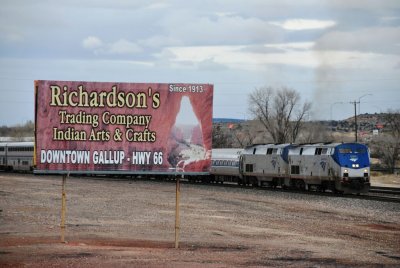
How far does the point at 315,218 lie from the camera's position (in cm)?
3300

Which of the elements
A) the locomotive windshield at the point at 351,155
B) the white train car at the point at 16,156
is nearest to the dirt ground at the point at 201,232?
the locomotive windshield at the point at 351,155

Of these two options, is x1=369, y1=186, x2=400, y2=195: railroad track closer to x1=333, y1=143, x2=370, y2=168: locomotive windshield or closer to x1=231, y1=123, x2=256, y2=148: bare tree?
x1=333, y1=143, x2=370, y2=168: locomotive windshield

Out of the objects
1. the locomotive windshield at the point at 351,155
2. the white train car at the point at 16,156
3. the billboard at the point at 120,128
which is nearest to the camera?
the billboard at the point at 120,128

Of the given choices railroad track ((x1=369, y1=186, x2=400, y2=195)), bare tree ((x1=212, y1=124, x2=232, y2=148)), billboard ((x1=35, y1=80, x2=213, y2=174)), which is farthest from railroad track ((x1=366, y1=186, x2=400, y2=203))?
bare tree ((x1=212, y1=124, x2=232, y2=148))

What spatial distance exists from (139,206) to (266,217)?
7306 mm

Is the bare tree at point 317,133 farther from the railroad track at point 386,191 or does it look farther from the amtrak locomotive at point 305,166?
the railroad track at point 386,191

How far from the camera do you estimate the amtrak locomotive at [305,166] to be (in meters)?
48.6

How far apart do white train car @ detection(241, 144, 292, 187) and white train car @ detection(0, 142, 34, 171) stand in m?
38.4

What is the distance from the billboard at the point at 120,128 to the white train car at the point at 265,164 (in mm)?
37767

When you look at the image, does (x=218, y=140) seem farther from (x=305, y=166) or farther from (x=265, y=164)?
(x=305, y=166)

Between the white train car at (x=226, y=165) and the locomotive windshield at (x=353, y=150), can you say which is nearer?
the locomotive windshield at (x=353, y=150)

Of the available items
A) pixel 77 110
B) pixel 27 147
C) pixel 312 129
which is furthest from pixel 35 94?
pixel 312 129

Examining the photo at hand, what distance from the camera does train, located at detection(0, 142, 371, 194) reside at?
48.6m

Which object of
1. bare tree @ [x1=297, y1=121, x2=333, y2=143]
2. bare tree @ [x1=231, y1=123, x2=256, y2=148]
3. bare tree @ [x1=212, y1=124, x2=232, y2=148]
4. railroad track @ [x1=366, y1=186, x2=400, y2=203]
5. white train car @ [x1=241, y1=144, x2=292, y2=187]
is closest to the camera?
railroad track @ [x1=366, y1=186, x2=400, y2=203]
